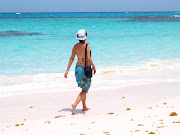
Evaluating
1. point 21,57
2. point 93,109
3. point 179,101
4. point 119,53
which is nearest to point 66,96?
point 93,109

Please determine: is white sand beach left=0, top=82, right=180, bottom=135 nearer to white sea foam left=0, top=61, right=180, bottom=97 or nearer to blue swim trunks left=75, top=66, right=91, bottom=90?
blue swim trunks left=75, top=66, right=91, bottom=90

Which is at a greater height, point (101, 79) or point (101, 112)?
point (101, 112)

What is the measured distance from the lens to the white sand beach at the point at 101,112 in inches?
162

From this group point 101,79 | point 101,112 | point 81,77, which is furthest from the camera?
point 101,79

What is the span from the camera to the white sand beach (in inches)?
162

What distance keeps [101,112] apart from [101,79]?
3347 mm

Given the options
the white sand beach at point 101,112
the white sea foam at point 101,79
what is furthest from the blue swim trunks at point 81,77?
the white sea foam at point 101,79

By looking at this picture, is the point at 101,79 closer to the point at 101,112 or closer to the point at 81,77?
the point at 101,112

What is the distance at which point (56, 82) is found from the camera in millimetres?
8305

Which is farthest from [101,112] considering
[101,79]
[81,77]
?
[101,79]

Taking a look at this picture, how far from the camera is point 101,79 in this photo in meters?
8.64

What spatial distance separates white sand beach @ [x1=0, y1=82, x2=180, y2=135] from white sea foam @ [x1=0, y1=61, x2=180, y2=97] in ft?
2.07

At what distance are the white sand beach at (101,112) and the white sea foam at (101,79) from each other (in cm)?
63

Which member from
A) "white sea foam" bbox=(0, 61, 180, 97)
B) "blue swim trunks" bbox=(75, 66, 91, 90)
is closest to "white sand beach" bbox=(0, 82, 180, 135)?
"blue swim trunks" bbox=(75, 66, 91, 90)
